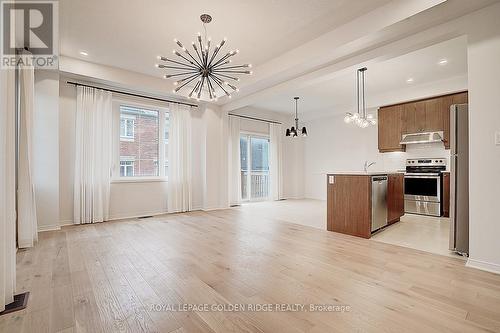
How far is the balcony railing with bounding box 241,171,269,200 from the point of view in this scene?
7639mm

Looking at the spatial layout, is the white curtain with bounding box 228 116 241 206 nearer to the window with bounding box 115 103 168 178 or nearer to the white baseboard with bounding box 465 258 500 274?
the window with bounding box 115 103 168 178

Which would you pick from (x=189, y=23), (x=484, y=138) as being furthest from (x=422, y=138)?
(x=189, y=23)

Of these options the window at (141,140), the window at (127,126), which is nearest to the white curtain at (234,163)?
the window at (141,140)

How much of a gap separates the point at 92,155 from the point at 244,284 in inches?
161

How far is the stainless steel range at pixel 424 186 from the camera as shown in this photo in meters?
5.21

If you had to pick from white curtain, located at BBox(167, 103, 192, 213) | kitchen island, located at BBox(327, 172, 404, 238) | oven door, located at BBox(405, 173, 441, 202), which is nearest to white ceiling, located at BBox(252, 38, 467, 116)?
kitchen island, located at BBox(327, 172, 404, 238)

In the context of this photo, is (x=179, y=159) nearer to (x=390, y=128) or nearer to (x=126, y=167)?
(x=126, y=167)

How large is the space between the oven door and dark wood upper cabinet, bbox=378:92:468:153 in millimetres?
840

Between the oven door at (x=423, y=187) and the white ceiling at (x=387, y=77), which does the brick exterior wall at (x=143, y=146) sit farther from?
the oven door at (x=423, y=187)

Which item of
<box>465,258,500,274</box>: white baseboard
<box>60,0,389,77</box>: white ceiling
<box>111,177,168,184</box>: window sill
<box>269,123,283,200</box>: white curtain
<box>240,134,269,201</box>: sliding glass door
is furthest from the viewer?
<box>269,123,283,200</box>: white curtain

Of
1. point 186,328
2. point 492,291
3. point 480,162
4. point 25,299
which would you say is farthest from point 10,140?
point 480,162

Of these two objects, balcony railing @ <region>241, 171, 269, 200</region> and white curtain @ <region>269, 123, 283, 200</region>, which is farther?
white curtain @ <region>269, 123, 283, 200</region>

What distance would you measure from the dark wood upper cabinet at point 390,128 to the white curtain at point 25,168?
746cm

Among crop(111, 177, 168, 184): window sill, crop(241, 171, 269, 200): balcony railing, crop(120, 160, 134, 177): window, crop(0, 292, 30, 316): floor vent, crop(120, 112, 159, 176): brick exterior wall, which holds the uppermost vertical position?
crop(120, 112, 159, 176): brick exterior wall
